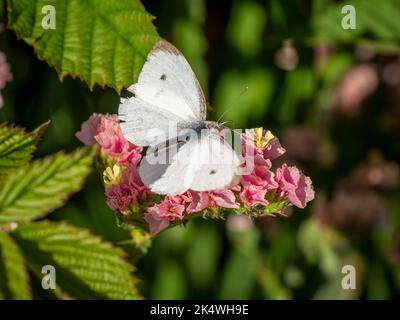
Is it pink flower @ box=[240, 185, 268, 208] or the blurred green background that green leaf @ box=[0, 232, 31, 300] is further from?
the blurred green background

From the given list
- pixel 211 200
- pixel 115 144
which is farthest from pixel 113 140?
pixel 211 200

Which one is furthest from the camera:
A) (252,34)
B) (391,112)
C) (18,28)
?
(391,112)

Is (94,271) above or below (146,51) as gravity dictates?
below

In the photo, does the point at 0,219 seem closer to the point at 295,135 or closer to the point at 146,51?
the point at 146,51

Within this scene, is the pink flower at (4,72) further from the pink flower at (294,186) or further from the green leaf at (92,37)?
the pink flower at (294,186)
